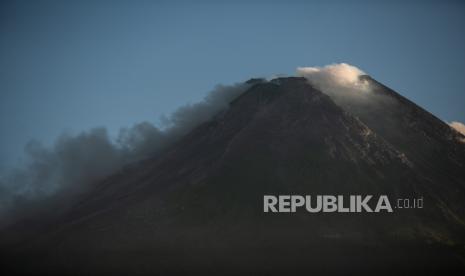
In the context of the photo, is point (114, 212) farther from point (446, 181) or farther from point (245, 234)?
point (446, 181)

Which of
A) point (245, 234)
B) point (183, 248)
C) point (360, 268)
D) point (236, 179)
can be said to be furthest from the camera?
point (236, 179)

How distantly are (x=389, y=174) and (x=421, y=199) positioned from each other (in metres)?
13.4

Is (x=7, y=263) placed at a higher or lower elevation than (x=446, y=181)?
lower

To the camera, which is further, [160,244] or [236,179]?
[236,179]

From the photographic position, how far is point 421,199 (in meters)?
187

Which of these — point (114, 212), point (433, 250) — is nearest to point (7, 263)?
point (114, 212)

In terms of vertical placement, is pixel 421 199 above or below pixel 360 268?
above

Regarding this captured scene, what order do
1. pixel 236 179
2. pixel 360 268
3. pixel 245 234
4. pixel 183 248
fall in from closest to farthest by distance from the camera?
pixel 360 268 < pixel 183 248 < pixel 245 234 < pixel 236 179

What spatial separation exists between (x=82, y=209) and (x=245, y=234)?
58946 millimetres

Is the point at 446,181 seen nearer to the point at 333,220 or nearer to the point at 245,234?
the point at 333,220

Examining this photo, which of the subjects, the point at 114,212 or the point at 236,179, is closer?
the point at 114,212

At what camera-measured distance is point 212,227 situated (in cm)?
17112

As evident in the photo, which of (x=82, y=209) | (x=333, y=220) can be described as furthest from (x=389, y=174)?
(x=82, y=209)

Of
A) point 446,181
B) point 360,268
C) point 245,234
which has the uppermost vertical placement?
point 446,181
